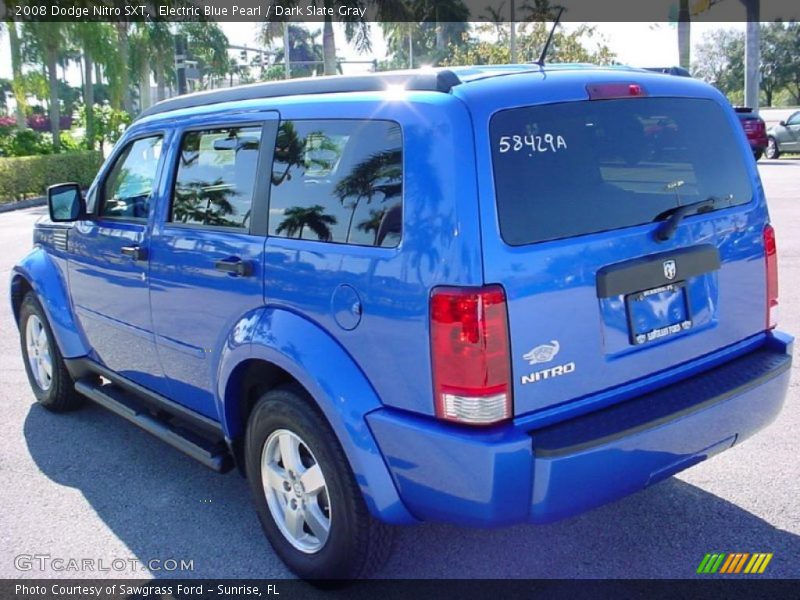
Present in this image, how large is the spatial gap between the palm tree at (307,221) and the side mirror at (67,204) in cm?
196

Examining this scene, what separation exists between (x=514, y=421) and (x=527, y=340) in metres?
0.28

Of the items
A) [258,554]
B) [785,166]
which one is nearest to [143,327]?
[258,554]

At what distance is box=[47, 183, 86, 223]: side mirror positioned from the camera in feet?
15.3

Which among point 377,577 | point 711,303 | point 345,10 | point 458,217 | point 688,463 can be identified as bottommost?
point 377,577

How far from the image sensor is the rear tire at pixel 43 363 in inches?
206

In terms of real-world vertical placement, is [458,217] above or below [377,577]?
above

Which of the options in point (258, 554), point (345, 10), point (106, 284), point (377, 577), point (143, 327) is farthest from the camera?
point (345, 10)

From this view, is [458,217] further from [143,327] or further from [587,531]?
[143,327]

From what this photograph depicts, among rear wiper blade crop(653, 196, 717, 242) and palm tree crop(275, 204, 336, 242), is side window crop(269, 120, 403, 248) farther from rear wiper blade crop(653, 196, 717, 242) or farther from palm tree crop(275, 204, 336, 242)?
rear wiper blade crop(653, 196, 717, 242)

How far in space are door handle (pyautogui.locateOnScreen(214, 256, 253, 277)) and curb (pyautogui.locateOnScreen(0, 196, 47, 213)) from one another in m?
19.8

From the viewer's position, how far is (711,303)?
321cm

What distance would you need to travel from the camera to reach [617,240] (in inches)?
114

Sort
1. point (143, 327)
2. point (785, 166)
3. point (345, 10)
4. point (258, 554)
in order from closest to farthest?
point (258, 554) → point (143, 327) → point (785, 166) → point (345, 10)

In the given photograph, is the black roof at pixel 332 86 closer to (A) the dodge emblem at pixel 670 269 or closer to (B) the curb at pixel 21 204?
(A) the dodge emblem at pixel 670 269
